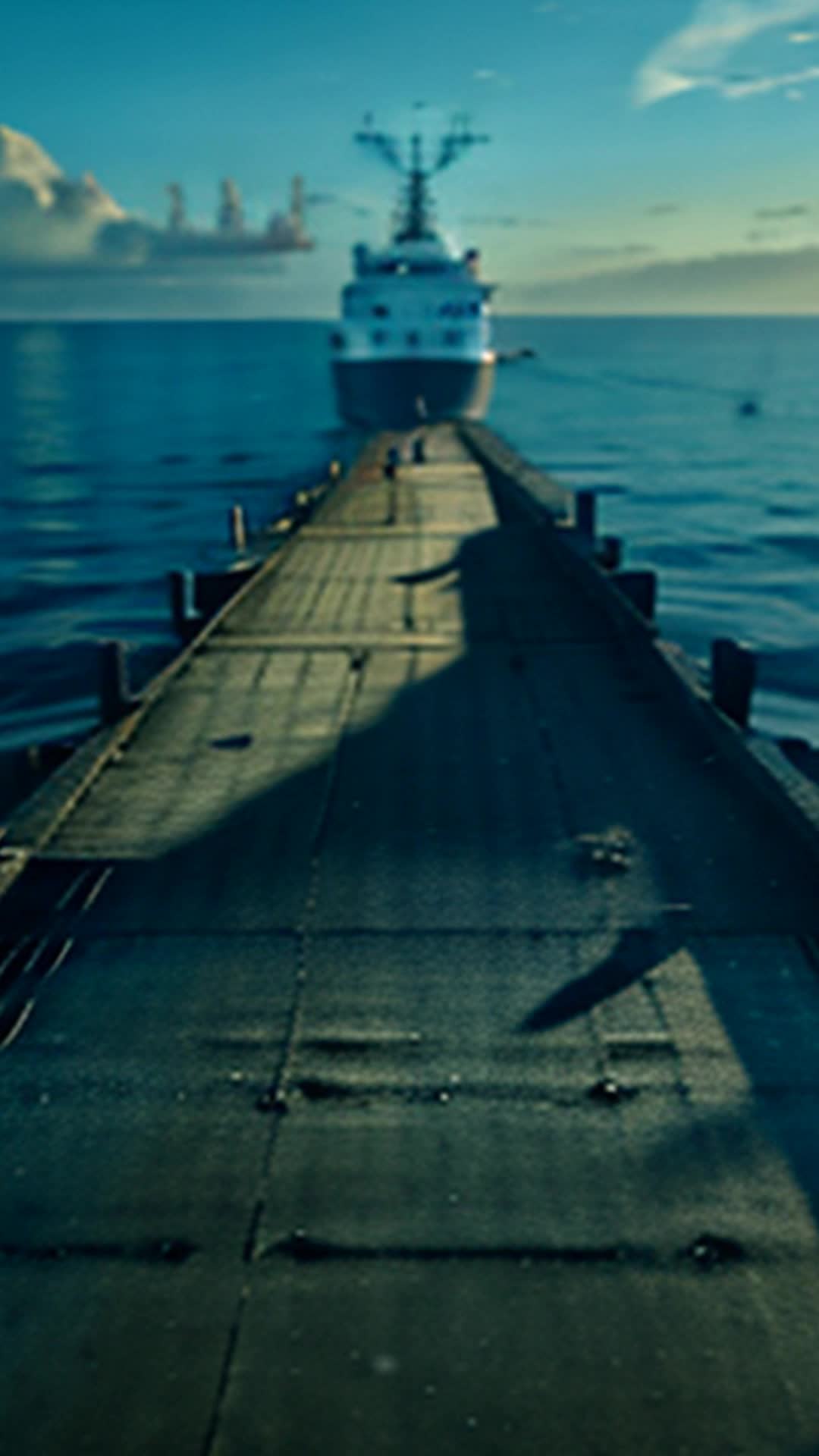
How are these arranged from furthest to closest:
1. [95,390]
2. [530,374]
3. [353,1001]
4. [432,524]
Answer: [530,374] < [95,390] < [432,524] < [353,1001]

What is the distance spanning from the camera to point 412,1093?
7113 millimetres

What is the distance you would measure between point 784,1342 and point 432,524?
82.2 feet

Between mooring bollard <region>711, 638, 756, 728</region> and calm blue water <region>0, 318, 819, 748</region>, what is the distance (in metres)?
11.7

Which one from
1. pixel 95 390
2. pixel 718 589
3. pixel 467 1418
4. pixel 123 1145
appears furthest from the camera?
pixel 95 390

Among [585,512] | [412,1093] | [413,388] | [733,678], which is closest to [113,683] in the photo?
[733,678]

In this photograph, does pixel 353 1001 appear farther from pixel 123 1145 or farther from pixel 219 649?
pixel 219 649

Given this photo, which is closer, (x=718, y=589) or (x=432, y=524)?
(x=432, y=524)

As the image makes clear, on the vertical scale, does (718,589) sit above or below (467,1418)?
below

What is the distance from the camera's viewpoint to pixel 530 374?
15575 centimetres

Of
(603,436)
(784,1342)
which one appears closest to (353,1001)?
(784,1342)

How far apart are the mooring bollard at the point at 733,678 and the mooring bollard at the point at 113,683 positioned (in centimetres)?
718

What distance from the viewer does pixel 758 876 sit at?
10000 millimetres

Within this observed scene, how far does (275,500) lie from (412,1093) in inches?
1939

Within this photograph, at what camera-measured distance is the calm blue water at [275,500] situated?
30.9 metres
